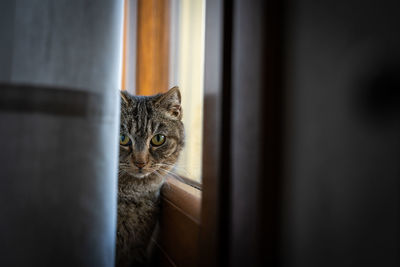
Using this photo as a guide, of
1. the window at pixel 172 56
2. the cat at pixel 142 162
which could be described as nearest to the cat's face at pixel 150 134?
the cat at pixel 142 162

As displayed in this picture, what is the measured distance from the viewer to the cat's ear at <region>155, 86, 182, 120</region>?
999 mm

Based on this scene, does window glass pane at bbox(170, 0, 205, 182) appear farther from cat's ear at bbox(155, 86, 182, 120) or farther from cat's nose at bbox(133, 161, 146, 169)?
cat's nose at bbox(133, 161, 146, 169)

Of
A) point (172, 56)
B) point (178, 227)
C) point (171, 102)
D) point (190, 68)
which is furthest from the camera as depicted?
point (172, 56)

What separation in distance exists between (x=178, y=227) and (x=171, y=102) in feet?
1.59

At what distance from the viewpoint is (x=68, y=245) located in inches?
20.0

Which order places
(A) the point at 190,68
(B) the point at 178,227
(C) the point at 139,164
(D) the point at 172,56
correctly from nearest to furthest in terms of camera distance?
(B) the point at 178,227, (C) the point at 139,164, (A) the point at 190,68, (D) the point at 172,56

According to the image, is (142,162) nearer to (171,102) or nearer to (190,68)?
(171,102)

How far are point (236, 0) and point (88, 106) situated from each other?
0.33 m

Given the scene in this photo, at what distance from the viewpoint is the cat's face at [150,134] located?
911 mm

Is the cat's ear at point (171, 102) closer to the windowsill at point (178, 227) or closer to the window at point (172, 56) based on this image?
the window at point (172, 56)

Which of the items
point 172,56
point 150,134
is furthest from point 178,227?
point 172,56

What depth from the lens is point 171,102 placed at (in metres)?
1.03

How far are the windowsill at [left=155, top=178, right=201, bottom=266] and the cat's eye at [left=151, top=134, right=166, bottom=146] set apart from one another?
0.50 feet

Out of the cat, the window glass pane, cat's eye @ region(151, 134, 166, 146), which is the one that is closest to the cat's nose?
the cat
